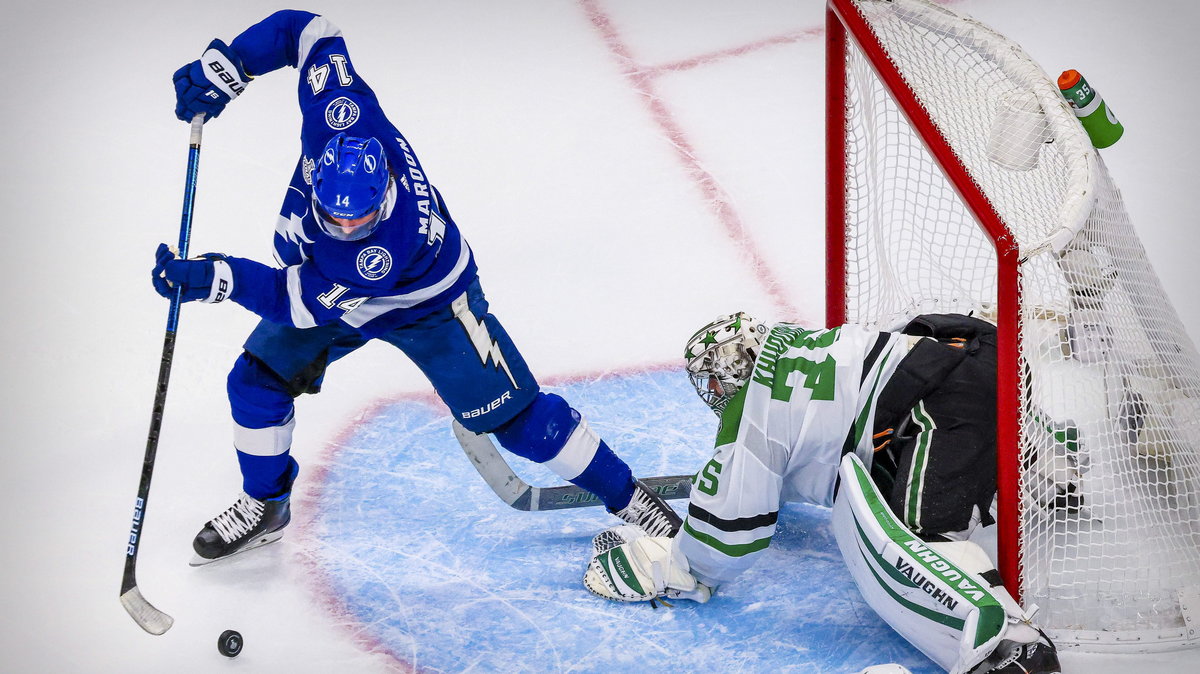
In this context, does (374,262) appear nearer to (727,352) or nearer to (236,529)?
(727,352)

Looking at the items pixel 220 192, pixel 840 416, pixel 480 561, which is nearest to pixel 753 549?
pixel 840 416

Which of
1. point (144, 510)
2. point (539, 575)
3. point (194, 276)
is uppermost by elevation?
point (194, 276)

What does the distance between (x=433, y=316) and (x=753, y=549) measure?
0.96m

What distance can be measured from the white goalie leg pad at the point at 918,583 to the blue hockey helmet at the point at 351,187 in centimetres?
122

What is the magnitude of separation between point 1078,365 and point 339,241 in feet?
5.63

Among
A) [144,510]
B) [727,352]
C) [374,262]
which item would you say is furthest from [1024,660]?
[144,510]

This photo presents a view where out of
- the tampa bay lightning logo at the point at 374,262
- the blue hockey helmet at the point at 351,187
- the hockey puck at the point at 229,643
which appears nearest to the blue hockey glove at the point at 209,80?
the blue hockey helmet at the point at 351,187

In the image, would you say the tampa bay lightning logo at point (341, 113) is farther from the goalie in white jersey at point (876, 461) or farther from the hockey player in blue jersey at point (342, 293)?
the goalie in white jersey at point (876, 461)

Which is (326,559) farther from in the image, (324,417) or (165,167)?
(165,167)

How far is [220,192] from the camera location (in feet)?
16.2

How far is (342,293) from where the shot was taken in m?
2.92

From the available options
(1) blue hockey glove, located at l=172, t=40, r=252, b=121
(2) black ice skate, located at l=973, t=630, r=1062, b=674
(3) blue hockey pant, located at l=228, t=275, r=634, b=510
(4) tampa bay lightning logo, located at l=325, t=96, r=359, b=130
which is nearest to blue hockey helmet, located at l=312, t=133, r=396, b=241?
(4) tampa bay lightning logo, located at l=325, t=96, r=359, b=130

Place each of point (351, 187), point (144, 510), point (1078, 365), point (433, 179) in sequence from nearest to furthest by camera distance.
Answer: point (351, 187) → point (1078, 365) → point (144, 510) → point (433, 179)

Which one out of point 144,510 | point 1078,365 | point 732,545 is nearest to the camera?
point 1078,365
